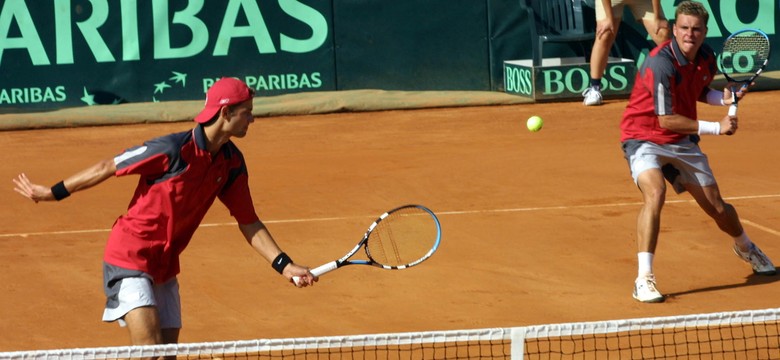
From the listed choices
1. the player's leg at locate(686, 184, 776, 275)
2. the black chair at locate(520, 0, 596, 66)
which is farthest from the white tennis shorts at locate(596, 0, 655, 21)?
the player's leg at locate(686, 184, 776, 275)

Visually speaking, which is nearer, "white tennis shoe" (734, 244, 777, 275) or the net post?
the net post

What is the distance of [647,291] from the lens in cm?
795

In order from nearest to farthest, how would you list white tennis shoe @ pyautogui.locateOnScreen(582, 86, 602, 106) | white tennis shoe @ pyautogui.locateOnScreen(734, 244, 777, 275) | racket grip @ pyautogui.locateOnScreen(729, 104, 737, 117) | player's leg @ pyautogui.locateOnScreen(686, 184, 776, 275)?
racket grip @ pyautogui.locateOnScreen(729, 104, 737, 117) → player's leg @ pyautogui.locateOnScreen(686, 184, 776, 275) → white tennis shoe @ pyautogui.locateOnScreen(734, 244, 777, 275) → white tennis shoe @ pyautogui.locateOnScreen(582, 86, 602, 106)

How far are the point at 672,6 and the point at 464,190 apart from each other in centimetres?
655

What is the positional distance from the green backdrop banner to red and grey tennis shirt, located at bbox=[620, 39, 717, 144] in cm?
867

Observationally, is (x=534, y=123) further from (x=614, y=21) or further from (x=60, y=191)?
(x=60, y=191)

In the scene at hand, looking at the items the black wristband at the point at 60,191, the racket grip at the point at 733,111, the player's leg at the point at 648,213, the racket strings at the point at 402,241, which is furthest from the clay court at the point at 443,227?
the black wristband at the point at 60,191

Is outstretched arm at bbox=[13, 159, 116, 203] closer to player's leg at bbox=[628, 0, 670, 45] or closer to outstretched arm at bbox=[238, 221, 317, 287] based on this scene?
outstretched arm at bbox=[238, 221, 317, 287]

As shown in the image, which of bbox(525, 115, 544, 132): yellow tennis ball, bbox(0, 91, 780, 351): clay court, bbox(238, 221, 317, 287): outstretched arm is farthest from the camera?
bbox(525, 115, 544, 132): yellow tennis ball

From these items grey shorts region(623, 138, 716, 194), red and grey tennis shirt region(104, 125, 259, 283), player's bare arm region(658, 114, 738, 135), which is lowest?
grey shorts region(623, 138, 716, 194)

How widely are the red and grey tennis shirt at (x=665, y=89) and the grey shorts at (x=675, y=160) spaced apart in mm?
49

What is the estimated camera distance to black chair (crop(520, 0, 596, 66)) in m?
16.4

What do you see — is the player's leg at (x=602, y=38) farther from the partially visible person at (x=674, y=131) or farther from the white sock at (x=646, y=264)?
the white sock at (x=646, y=264)

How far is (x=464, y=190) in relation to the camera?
1148 centimetres
